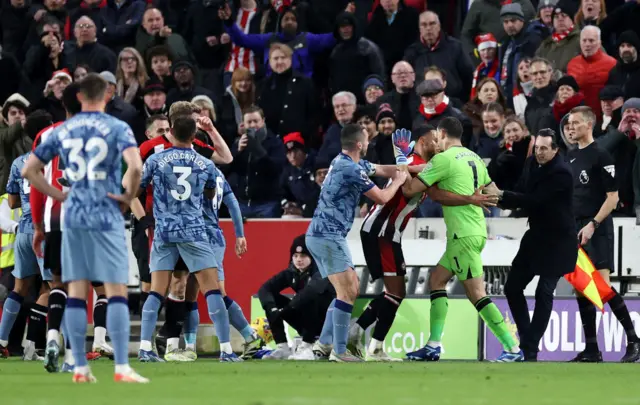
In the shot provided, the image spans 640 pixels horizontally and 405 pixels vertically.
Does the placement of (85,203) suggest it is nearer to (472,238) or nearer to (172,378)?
(172,378)

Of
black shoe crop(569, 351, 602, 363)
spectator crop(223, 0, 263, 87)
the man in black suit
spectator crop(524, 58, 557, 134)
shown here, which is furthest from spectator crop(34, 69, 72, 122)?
black shoe crop(569, 351, 602, 363)

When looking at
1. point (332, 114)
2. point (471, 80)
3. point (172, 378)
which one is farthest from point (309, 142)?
point (172, 378)

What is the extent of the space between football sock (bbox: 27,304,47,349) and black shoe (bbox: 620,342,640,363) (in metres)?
6.28

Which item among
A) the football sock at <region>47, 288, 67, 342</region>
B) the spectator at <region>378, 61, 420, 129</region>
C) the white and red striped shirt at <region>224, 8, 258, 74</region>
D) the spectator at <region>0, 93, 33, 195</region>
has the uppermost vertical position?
the white and red striped shirt at <region>224, 8, 258, 74</region>

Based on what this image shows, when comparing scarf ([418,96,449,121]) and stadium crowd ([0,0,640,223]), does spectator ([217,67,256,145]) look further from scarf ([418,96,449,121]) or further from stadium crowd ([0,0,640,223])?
scarf ([418,96,449,121])

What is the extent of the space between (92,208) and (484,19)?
12411 mm

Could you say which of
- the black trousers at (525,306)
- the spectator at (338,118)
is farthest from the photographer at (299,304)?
the spectator at (338,118)

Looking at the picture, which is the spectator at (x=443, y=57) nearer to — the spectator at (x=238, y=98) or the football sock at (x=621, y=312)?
the spectator at (x=238, y=98)

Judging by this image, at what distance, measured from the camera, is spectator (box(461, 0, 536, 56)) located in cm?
2184

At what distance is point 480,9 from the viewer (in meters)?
22.2

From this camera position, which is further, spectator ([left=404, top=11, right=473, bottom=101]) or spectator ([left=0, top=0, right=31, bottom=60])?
spectator ([left=0, top=0, right=31, bottom=60])

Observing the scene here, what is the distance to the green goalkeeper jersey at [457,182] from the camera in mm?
14664

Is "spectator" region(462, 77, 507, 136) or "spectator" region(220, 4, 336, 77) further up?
"spectator" region(220, 4, 336, 77)

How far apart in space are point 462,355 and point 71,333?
22.1ft
